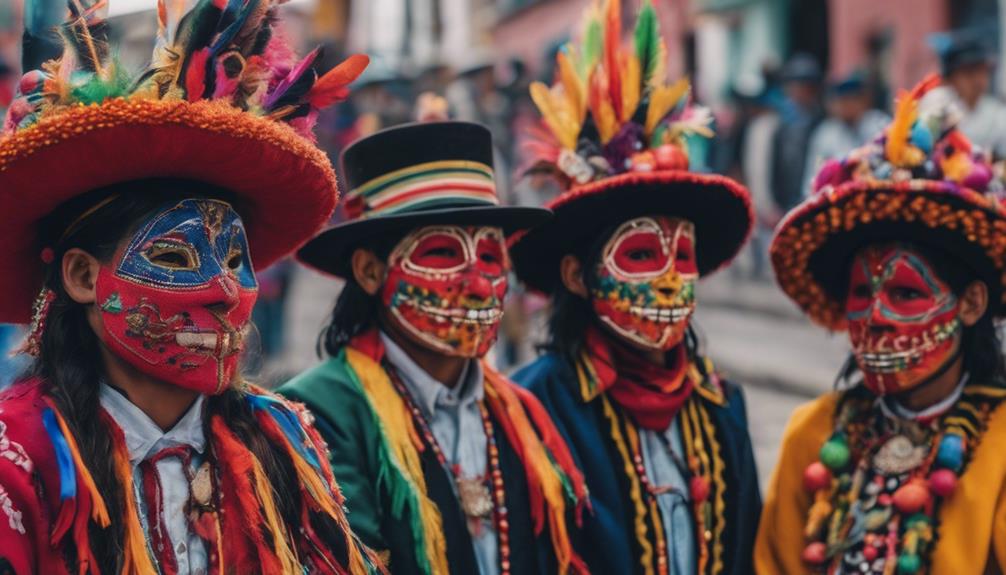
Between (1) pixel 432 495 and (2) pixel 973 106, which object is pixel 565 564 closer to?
(1) pixel 432 495

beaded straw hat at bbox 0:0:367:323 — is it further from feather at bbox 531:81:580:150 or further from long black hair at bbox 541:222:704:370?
feather at bbox 531:81:580:150

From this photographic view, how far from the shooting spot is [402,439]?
4.06m

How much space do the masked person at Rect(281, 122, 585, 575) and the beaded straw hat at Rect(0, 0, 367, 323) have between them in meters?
0.83

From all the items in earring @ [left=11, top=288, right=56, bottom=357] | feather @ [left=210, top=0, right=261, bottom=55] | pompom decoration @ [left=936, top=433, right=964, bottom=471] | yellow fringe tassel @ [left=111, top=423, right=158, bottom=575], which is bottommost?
pompom decoration @ [left=936, top=433, right=964, bottom=471]

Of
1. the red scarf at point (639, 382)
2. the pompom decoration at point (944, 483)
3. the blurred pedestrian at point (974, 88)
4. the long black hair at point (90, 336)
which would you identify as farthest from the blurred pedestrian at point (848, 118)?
the long black hair at point (90, 336)

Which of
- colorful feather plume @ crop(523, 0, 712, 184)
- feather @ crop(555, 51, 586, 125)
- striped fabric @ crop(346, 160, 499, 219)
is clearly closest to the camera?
striped fabric @ crop(346, 160, 499, 219)

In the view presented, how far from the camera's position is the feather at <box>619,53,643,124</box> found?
15.7ft

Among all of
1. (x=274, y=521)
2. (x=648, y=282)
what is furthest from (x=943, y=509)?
(x=274, y=521)

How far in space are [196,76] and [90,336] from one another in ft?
2.02

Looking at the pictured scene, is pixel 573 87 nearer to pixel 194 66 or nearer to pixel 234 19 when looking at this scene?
pixel 234 19

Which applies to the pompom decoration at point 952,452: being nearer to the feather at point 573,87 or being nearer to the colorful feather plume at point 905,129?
the colorful feather plume at point 905,129

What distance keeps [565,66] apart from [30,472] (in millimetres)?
2565

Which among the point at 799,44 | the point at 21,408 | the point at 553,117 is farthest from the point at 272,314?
the point at 799,44

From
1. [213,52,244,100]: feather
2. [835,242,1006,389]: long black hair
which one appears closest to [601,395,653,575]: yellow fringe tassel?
[835,242,1006,389]: long black hair
